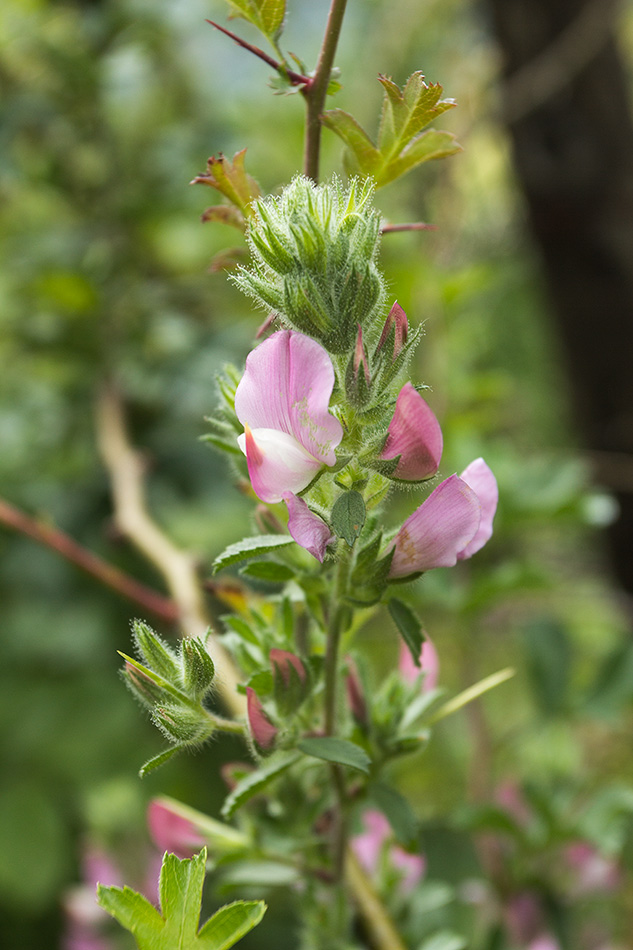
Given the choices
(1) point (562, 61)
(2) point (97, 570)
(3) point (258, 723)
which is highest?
(1) point (562, 61)

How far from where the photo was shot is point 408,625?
266 millimetres

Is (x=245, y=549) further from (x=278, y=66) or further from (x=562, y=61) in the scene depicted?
(x=562, y=61)

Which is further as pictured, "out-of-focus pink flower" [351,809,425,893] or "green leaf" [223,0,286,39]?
"out-of-focus pink flower" [351,809,425,893]

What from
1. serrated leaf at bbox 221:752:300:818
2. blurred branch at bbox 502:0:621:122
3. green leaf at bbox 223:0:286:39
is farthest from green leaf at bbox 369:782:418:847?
blurred branch at bbox 502:0:621:122

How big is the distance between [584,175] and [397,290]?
2.07ft

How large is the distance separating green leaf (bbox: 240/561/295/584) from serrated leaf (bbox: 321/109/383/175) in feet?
0.44

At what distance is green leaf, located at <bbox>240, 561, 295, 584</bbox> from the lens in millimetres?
282

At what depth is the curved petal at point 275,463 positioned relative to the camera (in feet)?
0.77

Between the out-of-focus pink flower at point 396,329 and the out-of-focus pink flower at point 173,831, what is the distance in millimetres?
242

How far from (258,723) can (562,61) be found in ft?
3.91

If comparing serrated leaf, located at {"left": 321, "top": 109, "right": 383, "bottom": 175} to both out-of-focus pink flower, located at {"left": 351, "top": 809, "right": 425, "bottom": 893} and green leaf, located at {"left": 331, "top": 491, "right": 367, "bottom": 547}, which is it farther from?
out-of-focus pink flower, located at {"left": 351, "top": 809, "right": 425, "bottom": 893}

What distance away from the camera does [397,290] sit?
0.80 meters

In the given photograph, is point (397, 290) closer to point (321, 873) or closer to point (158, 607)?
point (158, 607)

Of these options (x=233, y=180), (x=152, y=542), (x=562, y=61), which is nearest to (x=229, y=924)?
(x=233, y=180)
